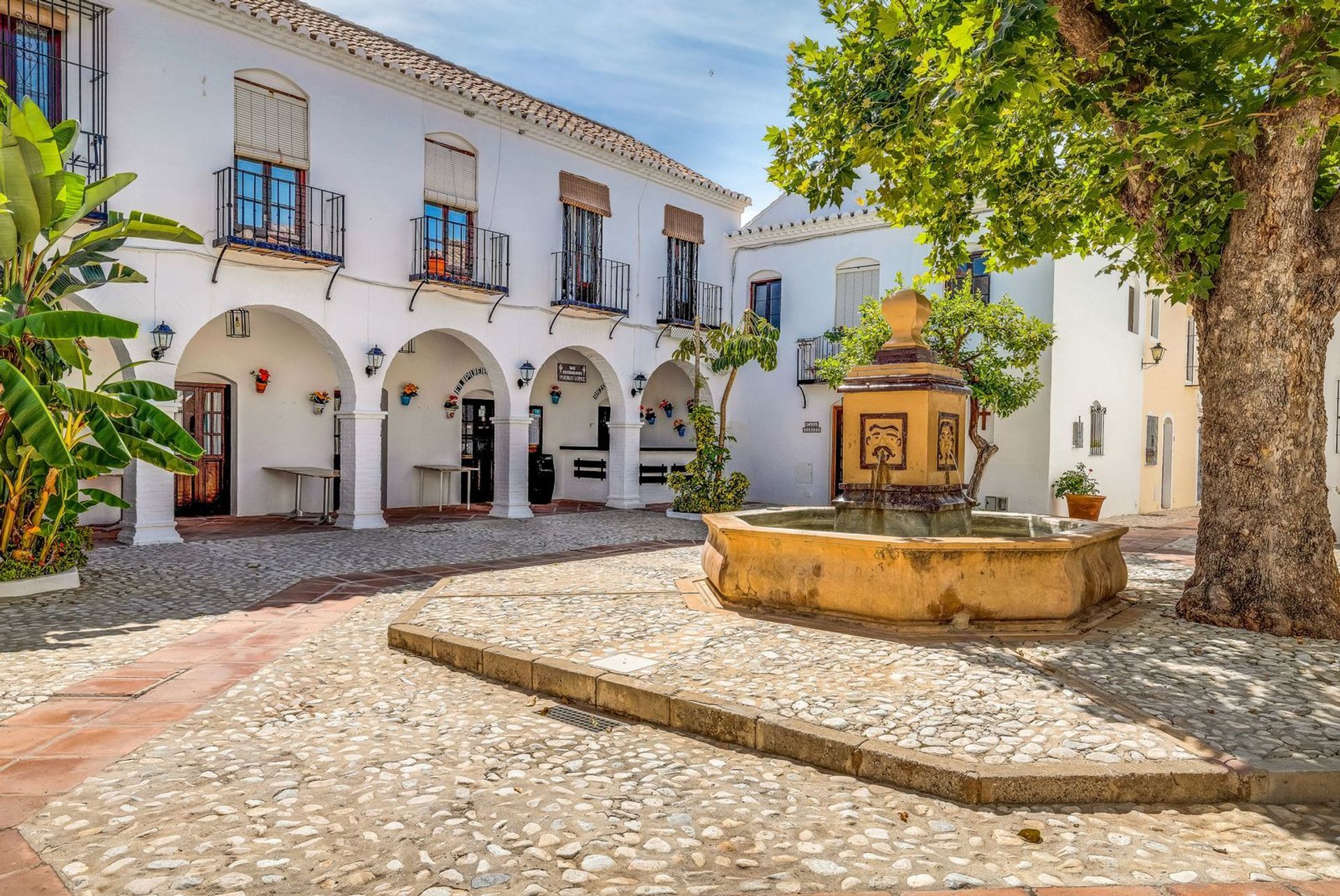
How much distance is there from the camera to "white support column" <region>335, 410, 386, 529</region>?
12.7 metres

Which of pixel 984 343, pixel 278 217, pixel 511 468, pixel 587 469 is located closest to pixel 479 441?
pixel 587 469

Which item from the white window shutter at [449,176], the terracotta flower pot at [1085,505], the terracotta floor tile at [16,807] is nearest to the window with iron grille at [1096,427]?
the terracotta flower pot at [1085,505]

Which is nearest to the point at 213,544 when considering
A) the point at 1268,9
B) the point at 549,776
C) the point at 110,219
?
the point at 110,219

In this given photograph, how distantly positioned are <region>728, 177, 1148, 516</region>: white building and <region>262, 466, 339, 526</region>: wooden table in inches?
358

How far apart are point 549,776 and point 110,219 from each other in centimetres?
808

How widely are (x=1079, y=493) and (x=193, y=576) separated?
43.4 ft

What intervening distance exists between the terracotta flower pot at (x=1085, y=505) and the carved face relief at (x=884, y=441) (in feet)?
28.1

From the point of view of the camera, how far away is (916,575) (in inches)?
218

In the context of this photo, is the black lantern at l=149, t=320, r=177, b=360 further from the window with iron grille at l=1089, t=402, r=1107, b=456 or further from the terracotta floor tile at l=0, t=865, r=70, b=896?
the window with iron grille at l=1089, t=402, r=1107, b=456

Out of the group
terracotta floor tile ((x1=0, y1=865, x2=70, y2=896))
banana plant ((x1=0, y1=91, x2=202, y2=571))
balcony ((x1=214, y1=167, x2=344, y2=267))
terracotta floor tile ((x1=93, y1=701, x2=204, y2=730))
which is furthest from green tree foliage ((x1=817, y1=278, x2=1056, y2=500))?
terracotta floor tile ((x1=0, y1=865, x2=70, y2=896))

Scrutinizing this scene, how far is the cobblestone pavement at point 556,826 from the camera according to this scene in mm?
2625

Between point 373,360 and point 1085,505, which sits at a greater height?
point 373,360

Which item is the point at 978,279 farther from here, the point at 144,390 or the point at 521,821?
the point at 521,821

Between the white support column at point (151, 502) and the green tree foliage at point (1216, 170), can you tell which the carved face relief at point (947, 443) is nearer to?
the green tree foliage at point (1216, 170)
